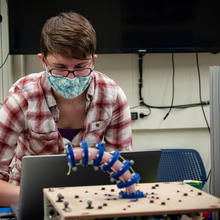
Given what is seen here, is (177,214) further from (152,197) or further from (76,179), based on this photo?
(76,179)

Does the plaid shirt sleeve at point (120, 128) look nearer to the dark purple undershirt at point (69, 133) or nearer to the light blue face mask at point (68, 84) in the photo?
the dark purple undershirt at point (69, 133)

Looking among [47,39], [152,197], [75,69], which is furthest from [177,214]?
[47,39]

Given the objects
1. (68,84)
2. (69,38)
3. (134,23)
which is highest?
(134,23)

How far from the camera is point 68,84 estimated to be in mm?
1632

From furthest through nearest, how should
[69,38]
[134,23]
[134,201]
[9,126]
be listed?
1. [134,23]
2. [9,126]
3. [69,38]
4. [134,201]

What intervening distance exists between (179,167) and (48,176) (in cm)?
164

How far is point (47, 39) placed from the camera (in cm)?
162

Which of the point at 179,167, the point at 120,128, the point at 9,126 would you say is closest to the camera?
the point at 9,126

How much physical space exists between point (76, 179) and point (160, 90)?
2.04 m

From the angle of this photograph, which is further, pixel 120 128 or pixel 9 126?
pixel 120 128

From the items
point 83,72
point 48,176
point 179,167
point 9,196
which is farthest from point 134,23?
point 48,176

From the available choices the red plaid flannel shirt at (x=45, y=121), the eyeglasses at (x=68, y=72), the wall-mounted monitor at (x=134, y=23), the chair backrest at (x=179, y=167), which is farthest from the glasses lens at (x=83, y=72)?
the wall-mounted monitor at (x=134, y=23)

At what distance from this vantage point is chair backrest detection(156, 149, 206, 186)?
9.12 feet

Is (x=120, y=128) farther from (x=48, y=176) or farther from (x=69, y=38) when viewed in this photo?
(x=48, y=176)
